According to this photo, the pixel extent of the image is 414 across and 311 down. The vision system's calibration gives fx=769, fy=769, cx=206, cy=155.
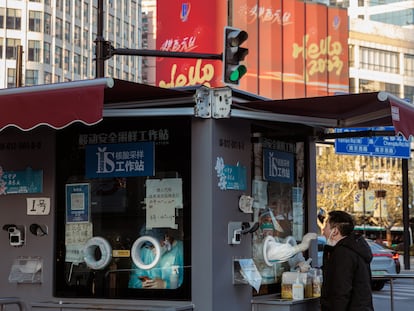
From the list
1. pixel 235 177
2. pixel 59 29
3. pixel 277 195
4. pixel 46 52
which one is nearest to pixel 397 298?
pixel 277 195

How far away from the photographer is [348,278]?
21.4ft

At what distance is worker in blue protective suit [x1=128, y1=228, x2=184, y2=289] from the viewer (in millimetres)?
7289

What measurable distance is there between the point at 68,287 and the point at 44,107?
7.41 feet

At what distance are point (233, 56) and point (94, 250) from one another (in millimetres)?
5590

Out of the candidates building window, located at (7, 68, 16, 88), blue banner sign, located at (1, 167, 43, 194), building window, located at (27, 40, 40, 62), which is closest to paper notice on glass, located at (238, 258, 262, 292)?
blue banner sign, located at (1, 167, 43, 194)

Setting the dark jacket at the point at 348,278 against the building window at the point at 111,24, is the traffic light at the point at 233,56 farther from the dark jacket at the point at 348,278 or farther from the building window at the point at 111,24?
the building window at the point at 111,24

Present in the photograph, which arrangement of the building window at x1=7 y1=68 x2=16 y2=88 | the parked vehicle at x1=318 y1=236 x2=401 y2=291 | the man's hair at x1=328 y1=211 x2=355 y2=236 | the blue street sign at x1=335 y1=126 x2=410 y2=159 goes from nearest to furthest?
the man's hair at x1=328 y1=211 x2=355 y2=236
the parked vehicle at x1=318 y1=236 x2=401 y2=291
the blue street sign at x1=335 y1=126 x2=410 y2=159
the building window at x1=7 y1=68 x2=16 y2=88

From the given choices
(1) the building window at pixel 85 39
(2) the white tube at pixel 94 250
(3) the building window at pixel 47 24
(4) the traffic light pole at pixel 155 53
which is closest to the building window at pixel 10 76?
(3) the building window at pixel 47 24

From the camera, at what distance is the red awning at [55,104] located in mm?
6105

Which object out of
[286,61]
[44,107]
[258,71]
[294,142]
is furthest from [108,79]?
[286,61]

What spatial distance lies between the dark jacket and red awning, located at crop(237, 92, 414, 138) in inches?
43.0

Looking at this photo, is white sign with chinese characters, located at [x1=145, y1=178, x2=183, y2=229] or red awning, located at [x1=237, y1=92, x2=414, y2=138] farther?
white sign with chinese characters, located at [x1=145, y1=178, x2=183, y2=229]

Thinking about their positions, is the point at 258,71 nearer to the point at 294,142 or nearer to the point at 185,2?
the point at 185,2

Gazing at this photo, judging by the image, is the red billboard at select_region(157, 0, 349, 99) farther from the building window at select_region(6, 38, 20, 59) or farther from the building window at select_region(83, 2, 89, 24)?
the building window at select_region(83, 2, 89, 24)
